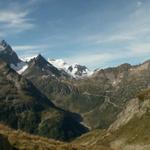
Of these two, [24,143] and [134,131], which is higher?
[24,143]

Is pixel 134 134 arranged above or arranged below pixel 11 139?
below

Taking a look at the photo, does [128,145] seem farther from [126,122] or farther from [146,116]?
[126,122]

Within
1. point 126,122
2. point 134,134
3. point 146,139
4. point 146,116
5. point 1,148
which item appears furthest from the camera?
point 126,122

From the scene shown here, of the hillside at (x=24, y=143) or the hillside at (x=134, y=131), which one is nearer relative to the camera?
the hillside at (x=24, y=143)

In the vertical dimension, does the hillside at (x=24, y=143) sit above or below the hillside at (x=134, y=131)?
above

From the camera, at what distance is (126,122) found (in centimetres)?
19325

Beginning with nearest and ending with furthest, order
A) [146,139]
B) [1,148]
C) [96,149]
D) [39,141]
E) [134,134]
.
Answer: [1,148] → [39,141] → [96,149] → [146,139] → [134,134]

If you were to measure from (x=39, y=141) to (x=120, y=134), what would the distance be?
488ft

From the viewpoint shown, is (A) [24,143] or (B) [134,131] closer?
(A) [24,143]

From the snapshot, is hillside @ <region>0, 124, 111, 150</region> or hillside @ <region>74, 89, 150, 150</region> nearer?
hillside @ <region>0, 124, 111, 150</region>

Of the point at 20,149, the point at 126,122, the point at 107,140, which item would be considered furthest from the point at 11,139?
the point at 126,122

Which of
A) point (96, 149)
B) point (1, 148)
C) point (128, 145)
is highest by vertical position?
point (1, 148)

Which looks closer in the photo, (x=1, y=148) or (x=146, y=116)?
(x=1, y=148)

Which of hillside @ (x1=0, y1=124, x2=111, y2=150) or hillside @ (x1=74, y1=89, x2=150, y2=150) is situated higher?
hillside @ (x1=0, y1=124, x2=111, y2=150)
